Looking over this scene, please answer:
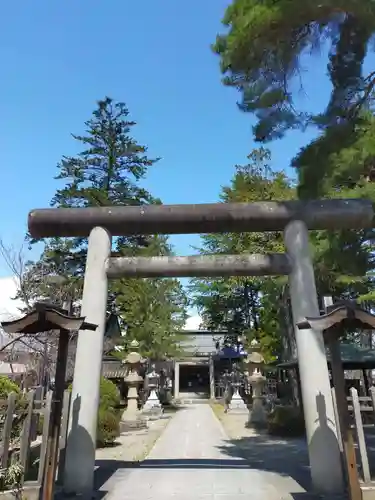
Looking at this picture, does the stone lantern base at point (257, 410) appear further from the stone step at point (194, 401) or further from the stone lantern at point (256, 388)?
the stone step at point (194, 401)

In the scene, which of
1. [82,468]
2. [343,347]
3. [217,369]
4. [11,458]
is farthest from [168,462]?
[217,369]

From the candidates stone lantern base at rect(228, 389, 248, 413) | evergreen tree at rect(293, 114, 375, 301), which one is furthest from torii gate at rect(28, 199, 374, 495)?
stone lantern base at rect(228, 389, 248, 413)

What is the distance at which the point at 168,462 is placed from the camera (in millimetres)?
8492

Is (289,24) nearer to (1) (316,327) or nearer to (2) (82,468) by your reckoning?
(1) (316,327)

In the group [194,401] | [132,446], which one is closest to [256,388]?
[132,446]

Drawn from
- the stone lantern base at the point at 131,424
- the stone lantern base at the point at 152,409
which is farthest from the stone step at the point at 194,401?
the stone lantern base at the point at 131,424

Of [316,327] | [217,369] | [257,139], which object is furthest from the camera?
[217,369]

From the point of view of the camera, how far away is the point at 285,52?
6809 millimetres

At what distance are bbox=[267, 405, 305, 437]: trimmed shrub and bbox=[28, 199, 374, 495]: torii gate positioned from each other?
8972mm

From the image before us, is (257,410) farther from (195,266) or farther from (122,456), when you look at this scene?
(195,266)

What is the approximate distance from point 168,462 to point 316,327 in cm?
540

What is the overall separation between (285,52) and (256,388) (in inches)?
608

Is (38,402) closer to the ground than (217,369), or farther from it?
closer to the ground

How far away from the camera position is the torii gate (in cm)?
621
